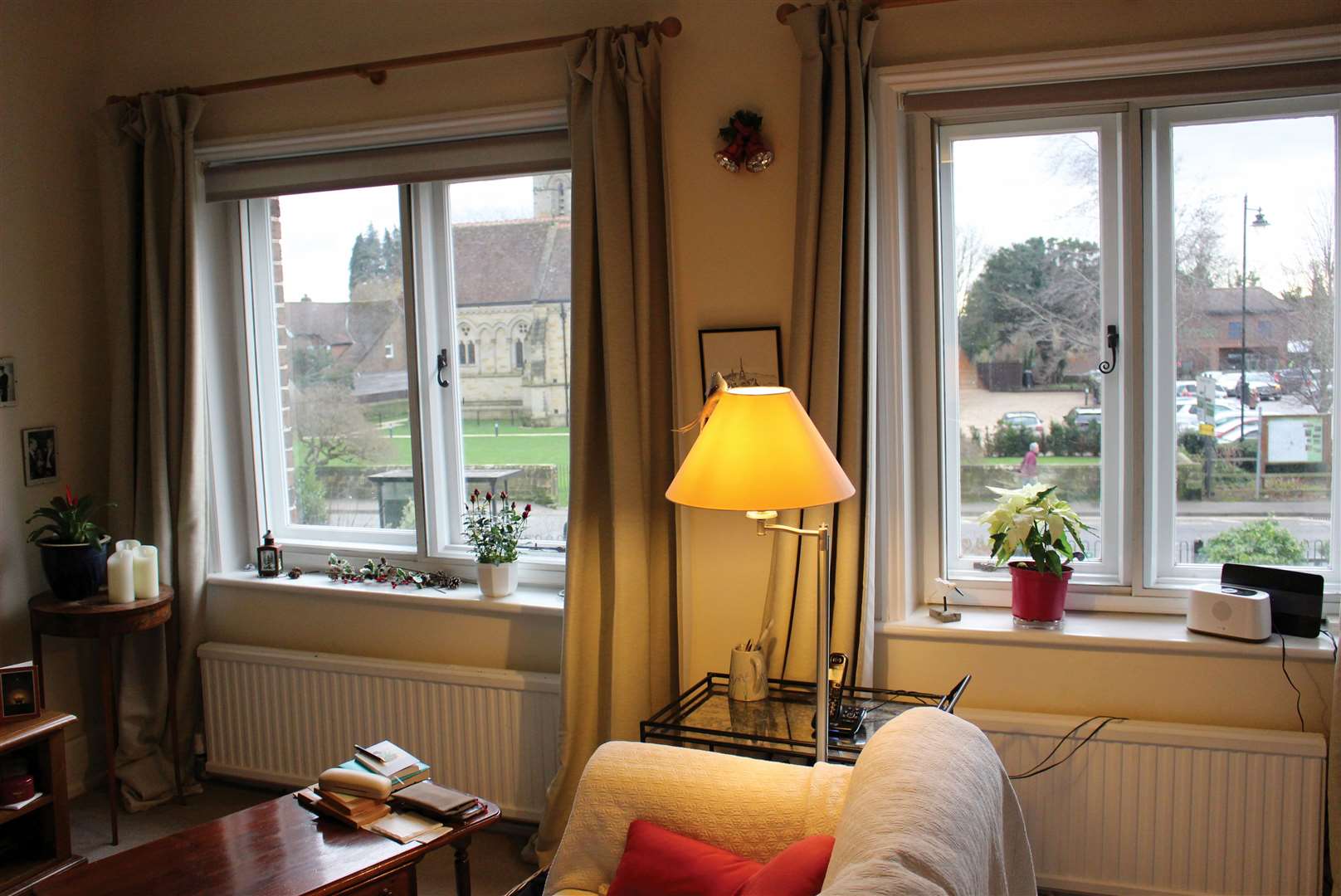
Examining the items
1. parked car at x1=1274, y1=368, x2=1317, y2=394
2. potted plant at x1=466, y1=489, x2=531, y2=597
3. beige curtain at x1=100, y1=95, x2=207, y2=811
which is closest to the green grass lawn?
parked car at x1=1274, y1=368, x2=1317, y2=394

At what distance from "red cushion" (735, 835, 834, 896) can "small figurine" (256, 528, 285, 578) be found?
7.91 feet

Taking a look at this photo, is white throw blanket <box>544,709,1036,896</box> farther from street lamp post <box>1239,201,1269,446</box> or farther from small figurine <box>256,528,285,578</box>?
small figurine <box>256,528,285,578</box>

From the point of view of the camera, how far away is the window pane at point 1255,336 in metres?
2.79

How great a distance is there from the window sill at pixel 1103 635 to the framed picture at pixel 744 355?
0.78 meters

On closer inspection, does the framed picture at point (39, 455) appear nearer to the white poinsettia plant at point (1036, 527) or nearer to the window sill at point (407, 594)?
the window sill at point (407, 594)

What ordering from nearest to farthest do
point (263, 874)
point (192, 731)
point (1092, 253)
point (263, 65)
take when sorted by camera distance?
point (263, 874) < point (1092, 253) < point (263, 65) < point (192, 731)

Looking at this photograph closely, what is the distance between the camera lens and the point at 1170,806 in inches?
105

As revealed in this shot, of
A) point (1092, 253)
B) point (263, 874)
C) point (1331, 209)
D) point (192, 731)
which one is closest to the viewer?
point (263, 874)

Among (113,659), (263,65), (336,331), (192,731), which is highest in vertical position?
(263,65)

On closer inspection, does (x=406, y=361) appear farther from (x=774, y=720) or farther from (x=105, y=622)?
(x=774, y=720)

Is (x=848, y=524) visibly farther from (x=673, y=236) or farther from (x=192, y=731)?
(x=192, y=731)

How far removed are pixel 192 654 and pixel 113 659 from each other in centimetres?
29

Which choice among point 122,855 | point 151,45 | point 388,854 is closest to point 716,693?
point 388,854

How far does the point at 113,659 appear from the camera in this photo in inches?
145
